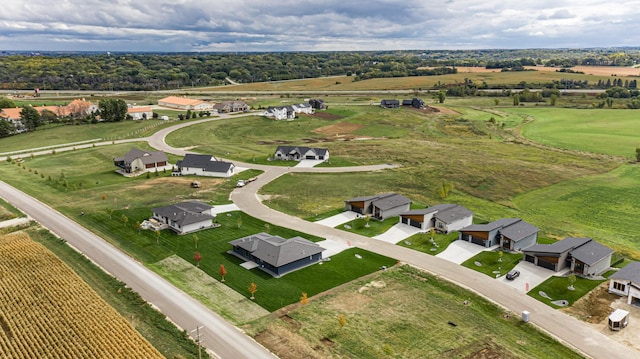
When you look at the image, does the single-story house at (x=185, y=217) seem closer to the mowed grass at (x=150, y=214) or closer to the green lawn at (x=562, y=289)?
the mowed grass at (x=150, y=214)

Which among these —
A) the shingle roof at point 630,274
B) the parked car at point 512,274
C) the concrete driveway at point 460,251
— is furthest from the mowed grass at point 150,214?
the shingle roof at point 630,274

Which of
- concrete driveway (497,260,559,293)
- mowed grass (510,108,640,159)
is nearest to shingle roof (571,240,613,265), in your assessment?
concrete driveway (497,260,559,293)

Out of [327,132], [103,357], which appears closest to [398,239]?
[103,357]

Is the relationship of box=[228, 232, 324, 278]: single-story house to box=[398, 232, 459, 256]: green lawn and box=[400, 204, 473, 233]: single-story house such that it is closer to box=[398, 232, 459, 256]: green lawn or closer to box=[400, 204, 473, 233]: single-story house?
box=[398, 232, 459, 256]: green lawn

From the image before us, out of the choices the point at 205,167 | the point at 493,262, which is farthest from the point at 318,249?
the point at 205,167

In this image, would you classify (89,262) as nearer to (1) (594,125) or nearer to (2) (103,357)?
(2) (103,357)
